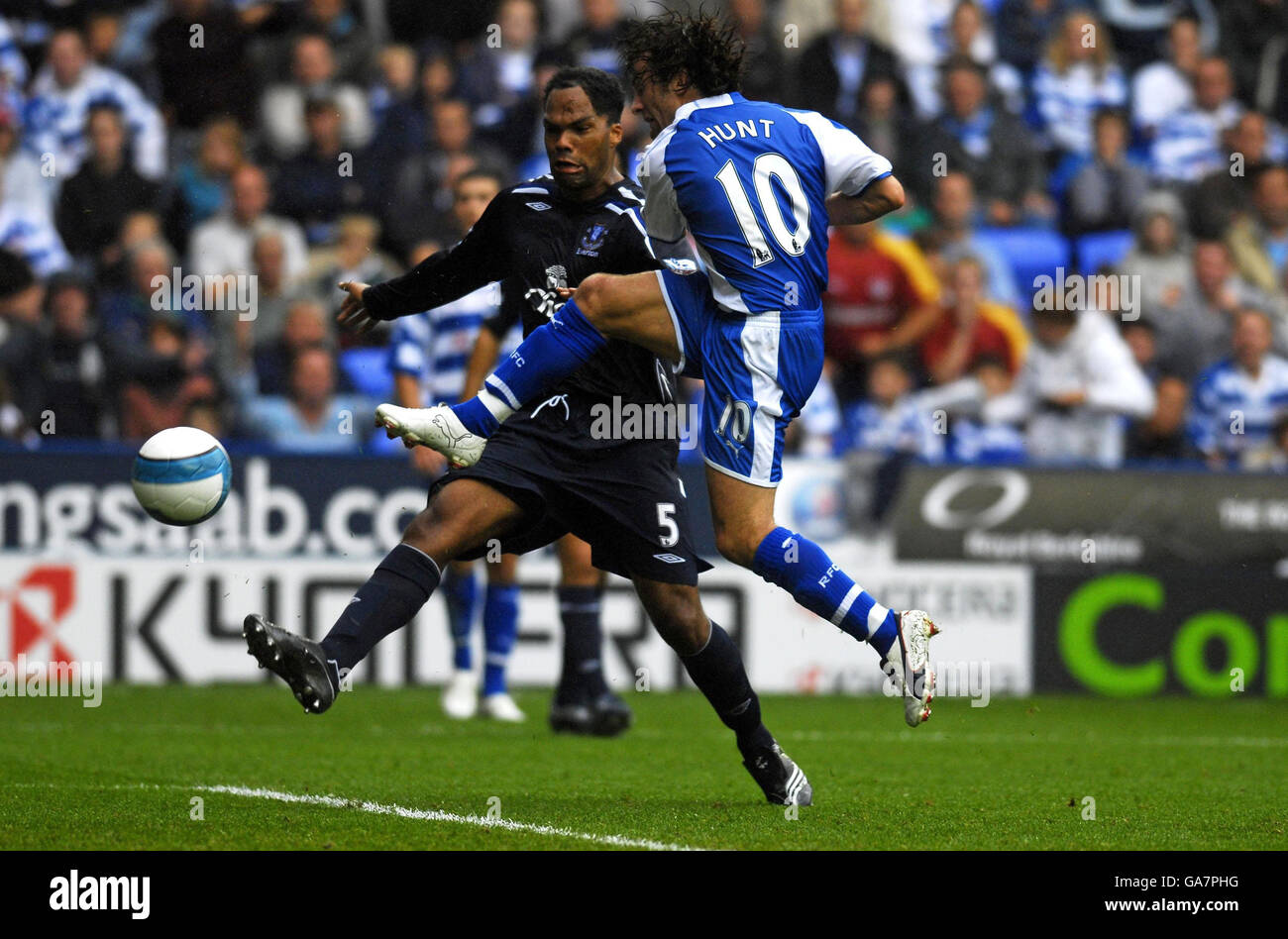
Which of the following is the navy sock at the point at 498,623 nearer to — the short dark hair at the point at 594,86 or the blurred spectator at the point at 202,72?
the short dark hair at the point at 594,86

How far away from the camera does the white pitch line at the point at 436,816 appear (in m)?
4.75

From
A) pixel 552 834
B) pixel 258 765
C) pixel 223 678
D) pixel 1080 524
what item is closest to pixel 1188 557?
pixel 1080 524

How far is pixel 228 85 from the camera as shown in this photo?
542 inches

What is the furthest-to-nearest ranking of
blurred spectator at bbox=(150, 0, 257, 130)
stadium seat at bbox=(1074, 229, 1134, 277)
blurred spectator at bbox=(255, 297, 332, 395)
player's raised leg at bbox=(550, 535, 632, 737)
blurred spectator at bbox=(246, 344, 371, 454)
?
stadium seat at bbox=(1074, 229, 1134, 277) < blurred spectator at bbox=(150, 0, 257, 130) < blurred spectator at bbox=(255, 297, 332, 395) < blurred spectator at bbox=(246, 344, 371, 454) < player's raised leg at bbox=(550, 535, 632, 737)

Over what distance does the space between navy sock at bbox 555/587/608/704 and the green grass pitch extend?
247 mm

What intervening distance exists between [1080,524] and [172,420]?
18.8 feet

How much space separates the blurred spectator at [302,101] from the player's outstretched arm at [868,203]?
8467 mm

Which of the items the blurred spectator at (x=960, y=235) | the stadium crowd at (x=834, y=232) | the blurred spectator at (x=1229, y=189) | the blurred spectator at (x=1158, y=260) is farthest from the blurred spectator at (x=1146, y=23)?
the blurred spectator at (x=960, y=235)

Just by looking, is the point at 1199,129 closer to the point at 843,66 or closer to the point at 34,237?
the point at 843,66

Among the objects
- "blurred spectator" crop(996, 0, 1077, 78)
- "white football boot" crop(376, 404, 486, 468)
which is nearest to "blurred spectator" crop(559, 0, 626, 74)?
"blurred spectator" crop(996, 0, 1077, 78)

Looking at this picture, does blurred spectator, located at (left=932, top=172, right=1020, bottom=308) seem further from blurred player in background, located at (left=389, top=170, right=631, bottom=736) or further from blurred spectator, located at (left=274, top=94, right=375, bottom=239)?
blurred player in background, located at (left=389, top=170, right=631, bottom=736)

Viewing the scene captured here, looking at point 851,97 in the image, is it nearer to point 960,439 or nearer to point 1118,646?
point 960,439

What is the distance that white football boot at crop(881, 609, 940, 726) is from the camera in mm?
5238

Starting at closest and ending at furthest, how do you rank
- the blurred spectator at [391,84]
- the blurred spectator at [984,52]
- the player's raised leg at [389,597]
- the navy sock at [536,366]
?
the player's raised leg at [389,597] < the navy sock at [536,366] < the blurred spectator at [391,84] < the blurred spectator at [984,52]
